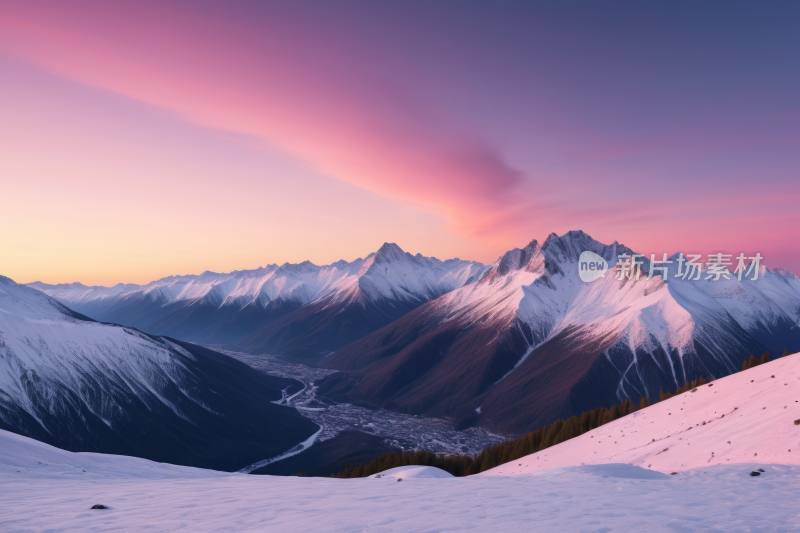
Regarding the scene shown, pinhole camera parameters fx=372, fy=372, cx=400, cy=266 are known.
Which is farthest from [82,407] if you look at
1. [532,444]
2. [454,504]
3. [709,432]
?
[709,432]

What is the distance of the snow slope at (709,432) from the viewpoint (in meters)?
29.4

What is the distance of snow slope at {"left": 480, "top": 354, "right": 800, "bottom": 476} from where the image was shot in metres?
29.4

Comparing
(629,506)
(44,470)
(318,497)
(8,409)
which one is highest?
(629,506)

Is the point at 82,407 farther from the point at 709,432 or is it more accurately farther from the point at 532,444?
the point at 709,432

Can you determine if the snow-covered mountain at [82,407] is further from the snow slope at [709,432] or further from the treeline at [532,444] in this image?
the snow slope at [709,432]

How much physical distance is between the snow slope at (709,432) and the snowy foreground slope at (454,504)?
5834 millimetres

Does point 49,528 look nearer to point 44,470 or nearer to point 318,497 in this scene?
point 318,497

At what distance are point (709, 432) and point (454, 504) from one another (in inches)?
1333

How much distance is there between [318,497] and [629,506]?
16.0 metres

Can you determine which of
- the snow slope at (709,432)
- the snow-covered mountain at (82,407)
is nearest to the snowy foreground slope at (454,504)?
the snow slope at (709,432)

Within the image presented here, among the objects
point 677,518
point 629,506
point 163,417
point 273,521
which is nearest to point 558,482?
point 629,506

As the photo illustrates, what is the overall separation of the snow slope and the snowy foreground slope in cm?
583

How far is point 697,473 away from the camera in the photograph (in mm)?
24578

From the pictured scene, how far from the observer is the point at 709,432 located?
3681 centimetres
